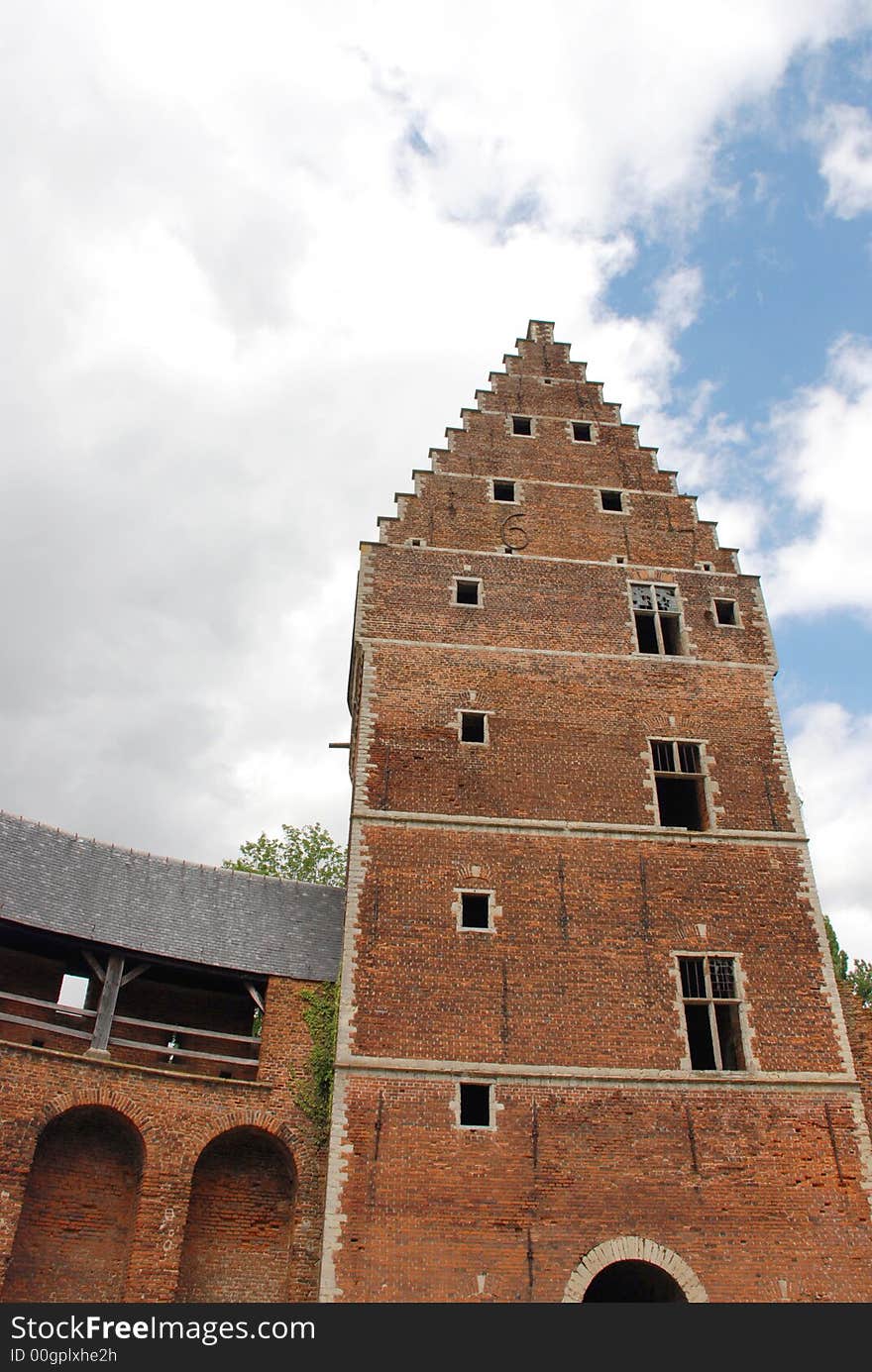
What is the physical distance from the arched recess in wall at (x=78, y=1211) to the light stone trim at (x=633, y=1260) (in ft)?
23.9

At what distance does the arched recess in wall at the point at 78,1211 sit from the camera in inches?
577

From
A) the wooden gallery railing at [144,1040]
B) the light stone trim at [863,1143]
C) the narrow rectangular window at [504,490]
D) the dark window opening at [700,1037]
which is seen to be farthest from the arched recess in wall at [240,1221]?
the narrow rectangular window at [504,490]

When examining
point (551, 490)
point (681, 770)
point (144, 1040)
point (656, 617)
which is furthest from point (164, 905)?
point (551, 490)

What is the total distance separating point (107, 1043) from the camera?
15.9m

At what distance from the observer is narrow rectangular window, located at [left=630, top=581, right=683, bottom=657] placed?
19531 millimetres

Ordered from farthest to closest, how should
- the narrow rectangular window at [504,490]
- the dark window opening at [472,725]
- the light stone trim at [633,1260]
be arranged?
the narrow rectangular window at [504,490] → the dark window opening at [472,725] → the light stone trim at [633,1260]

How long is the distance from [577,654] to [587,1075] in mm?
8014

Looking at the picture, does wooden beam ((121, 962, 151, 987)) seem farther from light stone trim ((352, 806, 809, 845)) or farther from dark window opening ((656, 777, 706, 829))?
dark window opening ((656, 777, 706, 829))

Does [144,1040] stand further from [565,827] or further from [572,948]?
[565,827]

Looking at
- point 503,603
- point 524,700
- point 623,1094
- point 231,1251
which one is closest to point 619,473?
point 503,603

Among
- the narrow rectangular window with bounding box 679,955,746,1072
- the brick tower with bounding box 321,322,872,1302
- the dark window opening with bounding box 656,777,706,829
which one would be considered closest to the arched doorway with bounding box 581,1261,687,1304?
the brick tower with bounding box 321,322,872,1302

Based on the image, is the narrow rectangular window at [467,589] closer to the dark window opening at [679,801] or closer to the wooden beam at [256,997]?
A: the dark window opening at [679,801]

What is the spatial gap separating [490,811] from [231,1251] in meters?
8.71
